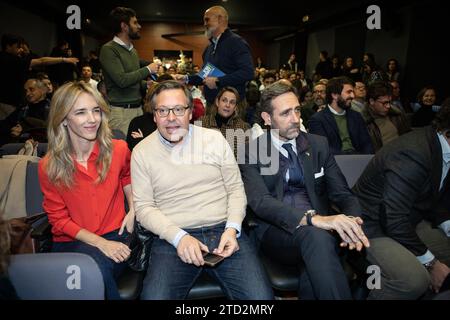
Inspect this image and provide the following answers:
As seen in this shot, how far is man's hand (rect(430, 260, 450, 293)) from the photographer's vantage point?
164 cm

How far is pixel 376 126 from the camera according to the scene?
3.47 meters

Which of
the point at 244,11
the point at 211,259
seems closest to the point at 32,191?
the point at 211,259

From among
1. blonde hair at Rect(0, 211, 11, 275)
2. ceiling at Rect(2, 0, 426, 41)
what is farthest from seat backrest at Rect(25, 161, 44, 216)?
ceiling at Rect(2, 0, 426, 41)

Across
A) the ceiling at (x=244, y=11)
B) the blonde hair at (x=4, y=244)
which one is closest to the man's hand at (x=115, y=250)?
the blonde hair at (x=4, y=244)

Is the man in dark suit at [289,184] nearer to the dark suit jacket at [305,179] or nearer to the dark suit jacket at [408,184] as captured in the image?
the dark suit jacket at [305,179]

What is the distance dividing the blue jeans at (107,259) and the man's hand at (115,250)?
0.12ft

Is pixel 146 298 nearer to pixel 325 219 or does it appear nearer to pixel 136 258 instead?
pixel 136 258

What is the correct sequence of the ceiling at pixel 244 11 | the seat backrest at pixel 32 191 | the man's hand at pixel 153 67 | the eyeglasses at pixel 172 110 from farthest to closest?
the ceiling at pixel 244 11, the man's hand at pixel 153 67, the seat backrest at pixel 32 191, the eyeglasses at pixel 172 110

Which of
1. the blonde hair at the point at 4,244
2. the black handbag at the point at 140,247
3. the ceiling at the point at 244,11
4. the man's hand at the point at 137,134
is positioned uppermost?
the ceiling at the point at 244,11

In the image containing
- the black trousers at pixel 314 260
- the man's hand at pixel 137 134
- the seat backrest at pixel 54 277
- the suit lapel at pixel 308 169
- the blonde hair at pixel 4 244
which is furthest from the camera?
the man's hand at pixel 137 134

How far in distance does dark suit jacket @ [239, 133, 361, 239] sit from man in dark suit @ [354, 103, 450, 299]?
0.63ft

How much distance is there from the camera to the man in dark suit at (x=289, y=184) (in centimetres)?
170

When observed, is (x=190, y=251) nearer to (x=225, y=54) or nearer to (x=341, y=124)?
(x=225, y=54)

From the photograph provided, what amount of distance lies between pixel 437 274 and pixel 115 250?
1.63m
